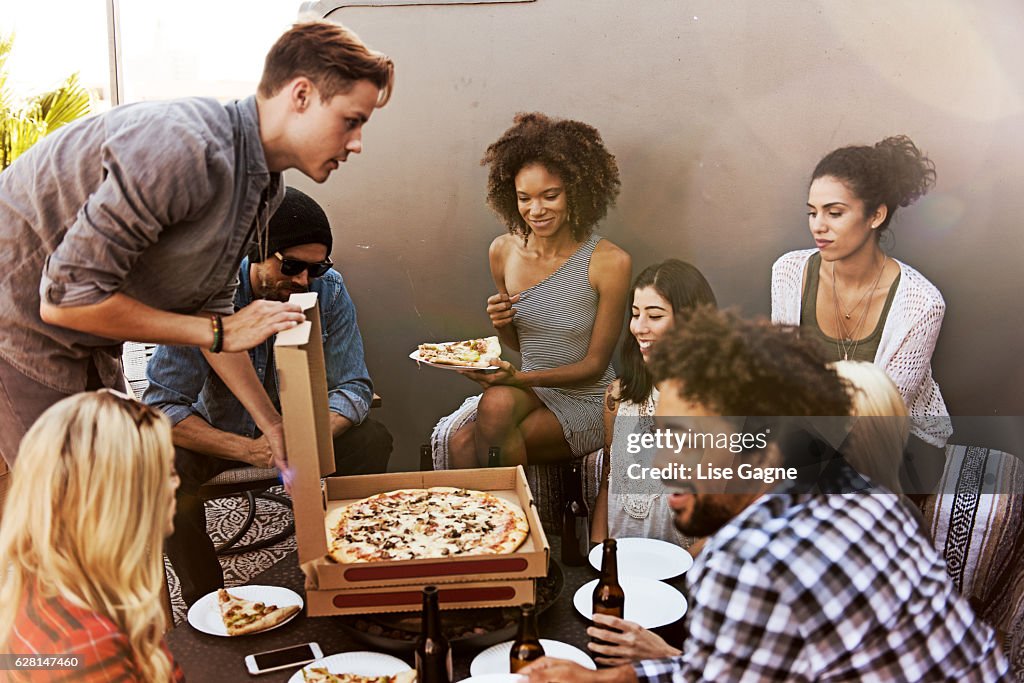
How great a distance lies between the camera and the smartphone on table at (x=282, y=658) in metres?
1.68

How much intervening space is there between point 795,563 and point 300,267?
205 cm

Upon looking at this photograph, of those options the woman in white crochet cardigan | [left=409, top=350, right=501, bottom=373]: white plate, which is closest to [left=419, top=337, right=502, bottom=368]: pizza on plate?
[left=409, top=350, right=501, bottom=373]: white plate

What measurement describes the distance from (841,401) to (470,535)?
939 mm

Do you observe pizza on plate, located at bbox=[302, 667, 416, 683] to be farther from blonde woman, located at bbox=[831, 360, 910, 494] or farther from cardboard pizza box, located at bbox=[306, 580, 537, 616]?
blonde woman, located at bbox=[831, 360, 910, 494]

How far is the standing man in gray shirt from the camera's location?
173 cm

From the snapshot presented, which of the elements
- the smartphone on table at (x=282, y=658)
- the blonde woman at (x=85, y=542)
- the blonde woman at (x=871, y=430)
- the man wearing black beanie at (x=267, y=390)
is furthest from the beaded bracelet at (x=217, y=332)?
the blonde woman at (x=871, y=430)

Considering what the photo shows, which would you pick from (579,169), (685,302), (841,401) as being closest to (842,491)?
(841,401)

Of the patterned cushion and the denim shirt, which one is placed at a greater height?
the denim shirt

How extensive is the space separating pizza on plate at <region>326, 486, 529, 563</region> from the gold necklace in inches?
51.8

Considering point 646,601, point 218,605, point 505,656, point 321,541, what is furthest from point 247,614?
point 646,601

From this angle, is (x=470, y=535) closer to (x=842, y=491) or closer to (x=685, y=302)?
(x=842, y=491)

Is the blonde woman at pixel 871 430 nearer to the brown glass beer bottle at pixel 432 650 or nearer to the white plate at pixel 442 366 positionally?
the brown glass beer bottle at pixel 432 650

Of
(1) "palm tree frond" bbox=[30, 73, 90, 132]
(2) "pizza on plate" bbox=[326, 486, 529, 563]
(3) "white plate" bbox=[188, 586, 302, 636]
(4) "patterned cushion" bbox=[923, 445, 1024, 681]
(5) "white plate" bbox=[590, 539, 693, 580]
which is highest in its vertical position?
(1) "palm tree frond" bbox=[30, 73, 90, 132]

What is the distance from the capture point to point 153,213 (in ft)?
5.76
